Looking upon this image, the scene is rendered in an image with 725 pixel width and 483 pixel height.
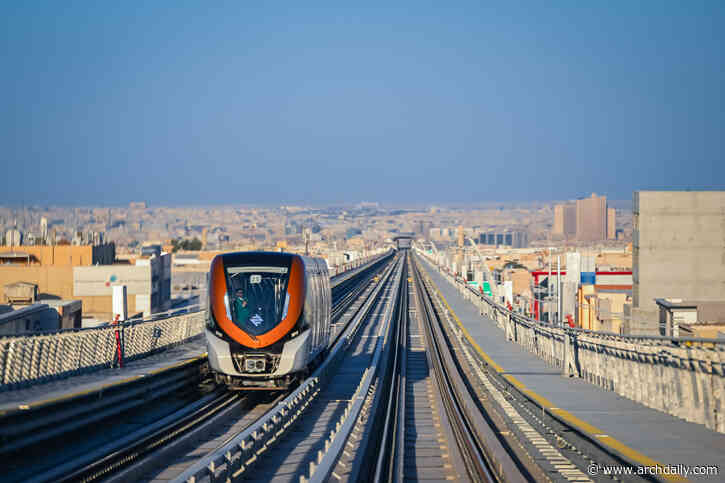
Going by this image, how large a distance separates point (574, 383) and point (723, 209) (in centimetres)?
2114

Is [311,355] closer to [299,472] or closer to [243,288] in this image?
[243,288]

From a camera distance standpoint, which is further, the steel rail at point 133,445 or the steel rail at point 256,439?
the steel rail at point 133,445

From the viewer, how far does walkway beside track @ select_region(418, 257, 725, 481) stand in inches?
367

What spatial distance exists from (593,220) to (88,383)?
274 feet

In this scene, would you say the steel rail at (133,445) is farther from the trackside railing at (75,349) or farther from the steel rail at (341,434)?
the steel rail at (341,434)

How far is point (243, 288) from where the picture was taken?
15.9m

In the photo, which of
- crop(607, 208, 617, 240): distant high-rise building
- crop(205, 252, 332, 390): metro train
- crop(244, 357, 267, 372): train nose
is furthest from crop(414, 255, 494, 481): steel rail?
crop(607, 208, 617, 240): distant high-rise building

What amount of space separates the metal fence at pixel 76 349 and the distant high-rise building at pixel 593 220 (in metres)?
68.5

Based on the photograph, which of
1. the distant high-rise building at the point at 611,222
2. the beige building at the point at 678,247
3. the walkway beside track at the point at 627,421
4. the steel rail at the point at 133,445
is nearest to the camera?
the walkway beside track at the point at 627,421

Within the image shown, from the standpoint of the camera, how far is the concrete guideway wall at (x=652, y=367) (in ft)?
35.5

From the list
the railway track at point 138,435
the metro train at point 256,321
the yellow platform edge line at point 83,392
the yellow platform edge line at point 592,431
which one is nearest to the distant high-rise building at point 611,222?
the yellow platform edge line at point 592,431

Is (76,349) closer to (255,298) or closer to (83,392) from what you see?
(255,298)

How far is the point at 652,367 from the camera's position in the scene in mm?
12688

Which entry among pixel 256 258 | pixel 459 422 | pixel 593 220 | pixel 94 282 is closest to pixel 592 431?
pixel 459 422
